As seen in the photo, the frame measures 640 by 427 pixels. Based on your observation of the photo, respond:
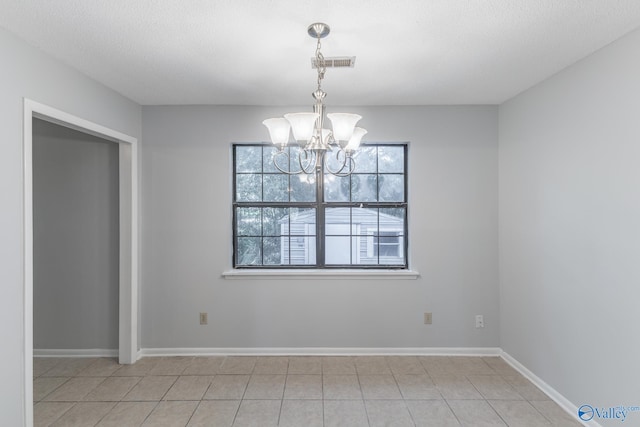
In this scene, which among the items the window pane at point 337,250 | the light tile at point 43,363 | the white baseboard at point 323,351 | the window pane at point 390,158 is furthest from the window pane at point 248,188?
the light tile at point 43,363

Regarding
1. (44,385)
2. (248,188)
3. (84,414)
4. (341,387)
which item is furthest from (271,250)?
(44,385)

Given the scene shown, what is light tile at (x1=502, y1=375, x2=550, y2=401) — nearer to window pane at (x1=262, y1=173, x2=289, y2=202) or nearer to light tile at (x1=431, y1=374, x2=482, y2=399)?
light tile at (x1=431, y1=374, x2=482, y2=399)

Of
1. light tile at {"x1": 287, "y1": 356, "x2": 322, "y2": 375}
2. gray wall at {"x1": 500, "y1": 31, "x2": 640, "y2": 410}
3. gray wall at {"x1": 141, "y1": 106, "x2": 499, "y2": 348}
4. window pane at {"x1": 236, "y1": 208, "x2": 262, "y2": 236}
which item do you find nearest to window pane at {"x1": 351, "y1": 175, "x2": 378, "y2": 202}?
gray wall at {"x1": 141, "y1": 106, "x2": 499, "y2": 348}

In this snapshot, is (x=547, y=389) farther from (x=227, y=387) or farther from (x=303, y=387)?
(x=227, y=387)

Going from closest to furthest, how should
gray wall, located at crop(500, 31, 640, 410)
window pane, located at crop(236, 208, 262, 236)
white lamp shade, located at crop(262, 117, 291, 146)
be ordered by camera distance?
white lamp shade, located at crop(262, 117, 291, 146)
gray wall, located at crop(500, 31, 640, 410)
window pane, located at crop(236, 208, 262, 236)

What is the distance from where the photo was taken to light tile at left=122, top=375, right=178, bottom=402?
2.60 m

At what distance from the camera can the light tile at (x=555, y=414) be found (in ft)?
7.45

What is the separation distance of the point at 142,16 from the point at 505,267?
10.8 feet

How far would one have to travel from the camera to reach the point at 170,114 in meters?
3.32

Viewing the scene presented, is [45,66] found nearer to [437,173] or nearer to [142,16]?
[142,16]

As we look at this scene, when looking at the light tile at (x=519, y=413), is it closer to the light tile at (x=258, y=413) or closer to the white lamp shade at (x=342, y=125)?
the light tile at (x=258, y=413)

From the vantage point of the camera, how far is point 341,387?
2730 mm

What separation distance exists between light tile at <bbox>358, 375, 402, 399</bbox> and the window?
39.6 inches

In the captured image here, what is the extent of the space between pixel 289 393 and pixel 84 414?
1385 mm
